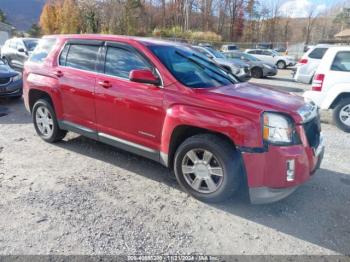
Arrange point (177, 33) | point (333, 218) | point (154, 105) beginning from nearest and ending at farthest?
point (333, 218), point (154, 105), point (177, 33)

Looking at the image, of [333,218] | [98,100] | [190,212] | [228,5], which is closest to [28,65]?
[98,100]

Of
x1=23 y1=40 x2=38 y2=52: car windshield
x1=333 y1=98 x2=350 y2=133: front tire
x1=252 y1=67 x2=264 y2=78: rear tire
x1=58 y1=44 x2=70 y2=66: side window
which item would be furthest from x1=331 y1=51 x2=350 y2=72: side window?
x1=23 y1=40 x2=38 y2=52: car windshield

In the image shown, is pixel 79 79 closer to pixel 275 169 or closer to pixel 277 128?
pixel 277 128

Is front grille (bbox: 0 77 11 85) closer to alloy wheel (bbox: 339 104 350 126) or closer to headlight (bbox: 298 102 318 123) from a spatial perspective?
headlight (bbox: 298 102 318 123)

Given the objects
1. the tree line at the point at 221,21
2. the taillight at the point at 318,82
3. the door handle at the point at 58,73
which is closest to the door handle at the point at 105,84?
the door handle at the point at 58,73

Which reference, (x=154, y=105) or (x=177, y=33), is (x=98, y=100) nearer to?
(x=154, y=105)

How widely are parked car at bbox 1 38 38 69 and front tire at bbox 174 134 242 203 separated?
12398mm

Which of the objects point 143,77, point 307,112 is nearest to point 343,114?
point 307,112

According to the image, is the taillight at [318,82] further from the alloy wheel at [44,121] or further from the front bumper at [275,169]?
the alloy wheel at [44,121]

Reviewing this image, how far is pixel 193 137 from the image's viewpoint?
3.36 metres

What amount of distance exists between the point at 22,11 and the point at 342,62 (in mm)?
117594

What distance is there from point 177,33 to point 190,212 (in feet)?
146

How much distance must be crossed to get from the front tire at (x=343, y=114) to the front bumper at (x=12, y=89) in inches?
318

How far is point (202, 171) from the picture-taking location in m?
3.39
